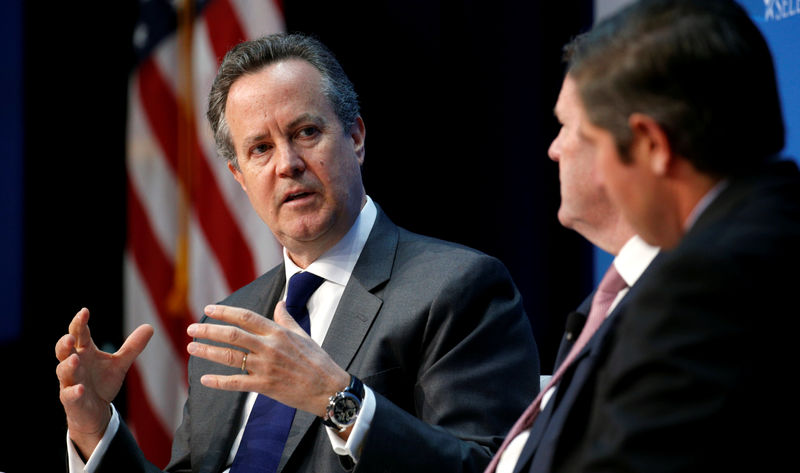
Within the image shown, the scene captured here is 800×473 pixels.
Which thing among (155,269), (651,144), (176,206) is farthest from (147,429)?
(651,144)

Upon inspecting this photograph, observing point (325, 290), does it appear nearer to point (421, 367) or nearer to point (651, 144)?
point (421, 367)

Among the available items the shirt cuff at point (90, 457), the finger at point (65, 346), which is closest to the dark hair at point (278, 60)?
the finger at point (65, 346)

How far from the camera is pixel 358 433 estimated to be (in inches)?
61.8

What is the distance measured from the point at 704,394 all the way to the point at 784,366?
8 cm

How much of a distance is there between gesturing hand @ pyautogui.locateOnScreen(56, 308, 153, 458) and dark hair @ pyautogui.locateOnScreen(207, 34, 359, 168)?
1.87 ft

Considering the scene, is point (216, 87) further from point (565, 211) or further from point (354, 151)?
point (565, 211)

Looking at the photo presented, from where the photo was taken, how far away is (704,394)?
762 mm

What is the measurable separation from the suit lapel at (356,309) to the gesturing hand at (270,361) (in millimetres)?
288

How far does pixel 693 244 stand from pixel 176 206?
2.83 metres

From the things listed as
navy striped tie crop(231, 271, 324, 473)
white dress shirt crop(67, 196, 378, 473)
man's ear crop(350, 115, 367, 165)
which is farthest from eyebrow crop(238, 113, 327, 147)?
navy striped tie crop(231, 271, 324, 473)

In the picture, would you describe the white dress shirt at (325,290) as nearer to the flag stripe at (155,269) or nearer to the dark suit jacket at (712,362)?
the dark suit jacket at (712,362)

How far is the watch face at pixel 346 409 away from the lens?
1.54m

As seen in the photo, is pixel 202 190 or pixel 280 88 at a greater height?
pixel 280 88

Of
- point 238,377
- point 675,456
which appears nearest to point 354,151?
point 238,377
